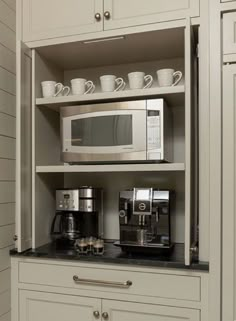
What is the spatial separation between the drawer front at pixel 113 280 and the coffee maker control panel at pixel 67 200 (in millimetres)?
295

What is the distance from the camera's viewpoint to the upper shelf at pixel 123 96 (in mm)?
1471

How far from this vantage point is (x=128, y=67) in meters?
1.93

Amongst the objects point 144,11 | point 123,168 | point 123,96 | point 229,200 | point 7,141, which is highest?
point 144,11

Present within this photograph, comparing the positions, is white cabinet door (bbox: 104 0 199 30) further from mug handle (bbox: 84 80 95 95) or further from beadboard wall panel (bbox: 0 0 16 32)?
beadboard wall panel (bbox: 0 0 16 32)

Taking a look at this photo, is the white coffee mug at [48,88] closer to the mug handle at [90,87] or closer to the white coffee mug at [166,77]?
the mug handle at [90,87]

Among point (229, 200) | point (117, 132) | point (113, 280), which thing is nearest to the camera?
point (229, 200)

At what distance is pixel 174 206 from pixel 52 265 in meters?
0.69

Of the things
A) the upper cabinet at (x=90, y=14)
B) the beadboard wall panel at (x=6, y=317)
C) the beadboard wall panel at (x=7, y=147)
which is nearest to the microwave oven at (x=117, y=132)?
the beadboard wall panel at (x=7, y=147)

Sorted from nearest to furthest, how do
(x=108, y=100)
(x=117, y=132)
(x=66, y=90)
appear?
1. (x=117, y=132)
2. (x=108, y=100)
3. (x=66, y=90)

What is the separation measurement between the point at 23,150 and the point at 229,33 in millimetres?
1035

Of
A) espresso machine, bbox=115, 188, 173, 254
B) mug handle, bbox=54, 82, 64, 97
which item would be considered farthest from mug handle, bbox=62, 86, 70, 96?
espresso machine, bbox=115, 188, 173, 254

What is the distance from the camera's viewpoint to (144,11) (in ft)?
4.91

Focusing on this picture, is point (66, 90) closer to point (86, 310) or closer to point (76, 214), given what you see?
point (76, 214)

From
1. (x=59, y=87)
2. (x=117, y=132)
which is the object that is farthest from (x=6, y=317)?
(x=59, y=87)
